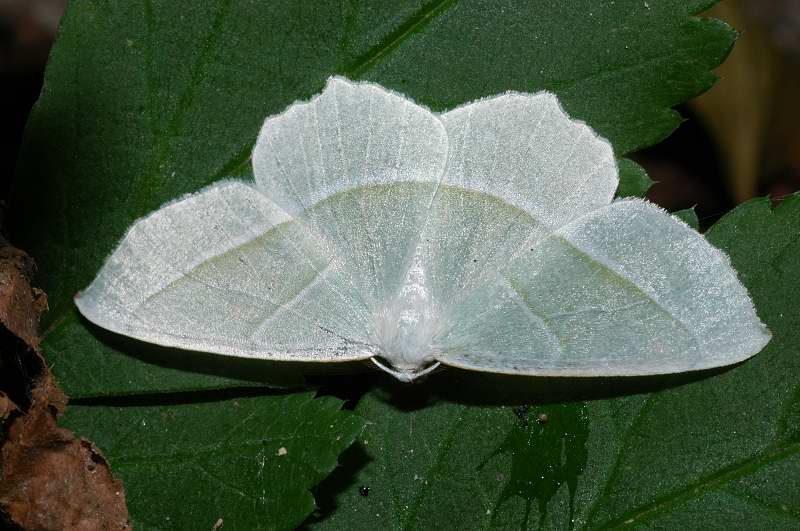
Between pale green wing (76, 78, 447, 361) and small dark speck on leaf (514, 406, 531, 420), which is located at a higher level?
pale green wing (76, 78, 447, 361)

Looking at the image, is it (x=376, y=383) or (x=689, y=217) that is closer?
(x=689, y=217)

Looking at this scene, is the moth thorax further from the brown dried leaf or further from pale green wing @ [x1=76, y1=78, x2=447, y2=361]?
the brown dried leaf

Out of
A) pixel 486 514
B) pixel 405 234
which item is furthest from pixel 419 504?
pixel 405 234

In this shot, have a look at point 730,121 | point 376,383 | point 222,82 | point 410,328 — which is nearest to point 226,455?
point 376,383

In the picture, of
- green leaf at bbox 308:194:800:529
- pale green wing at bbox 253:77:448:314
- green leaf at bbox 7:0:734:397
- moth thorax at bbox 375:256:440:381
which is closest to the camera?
green leaf at bbox 308:194:800:529

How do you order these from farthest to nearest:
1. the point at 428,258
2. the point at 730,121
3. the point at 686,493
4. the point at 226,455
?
the point at 730,121, the point at 428,258, the point at 226,455, the point at 686,493

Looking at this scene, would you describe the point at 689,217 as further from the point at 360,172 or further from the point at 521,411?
the point at 360,172

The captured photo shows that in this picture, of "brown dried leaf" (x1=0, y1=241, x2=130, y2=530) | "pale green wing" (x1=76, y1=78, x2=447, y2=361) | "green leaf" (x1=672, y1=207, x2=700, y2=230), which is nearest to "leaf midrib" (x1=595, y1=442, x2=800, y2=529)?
"green leaf" (x1=672, y1=207, x2=700, y2=230)
